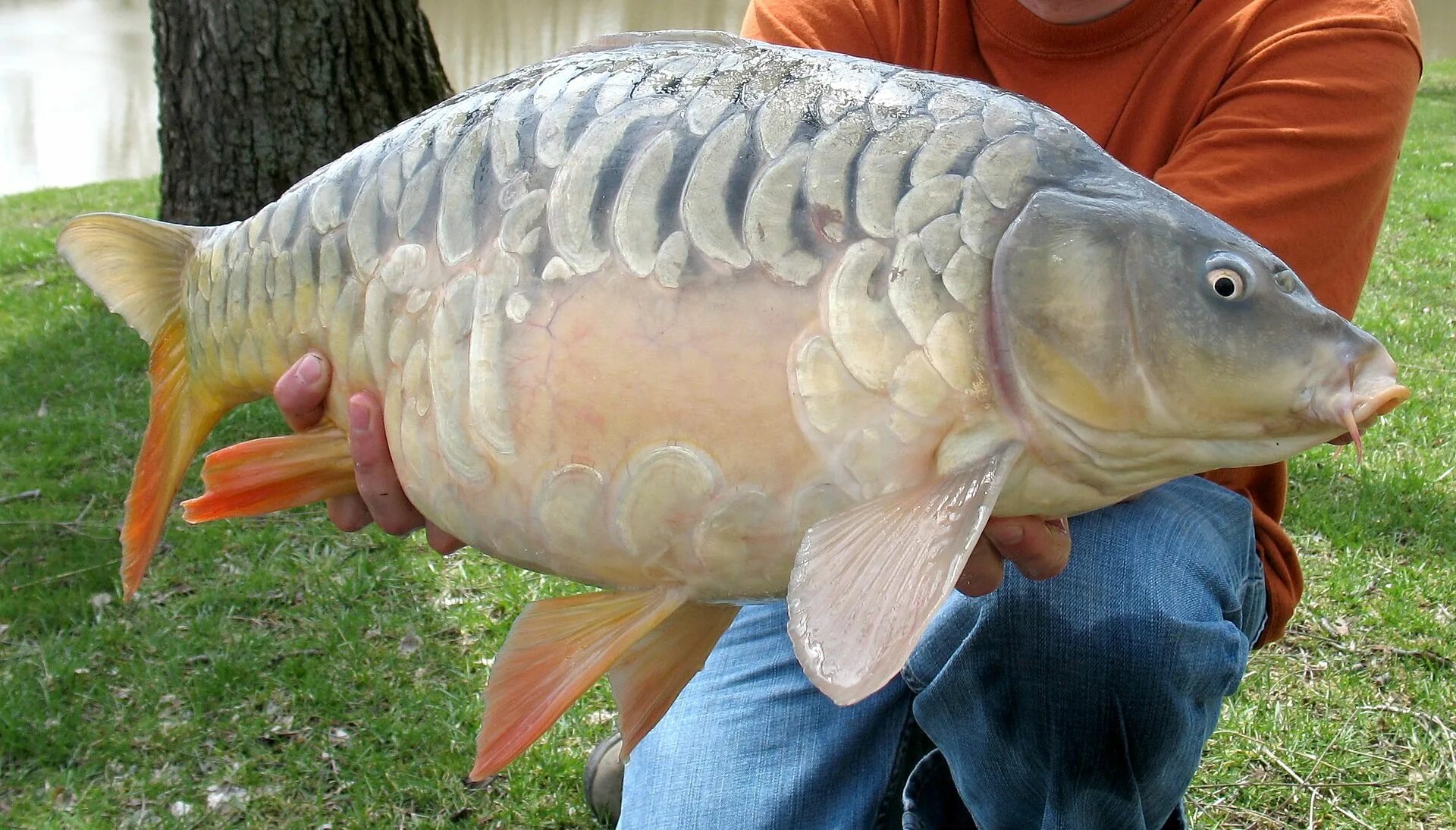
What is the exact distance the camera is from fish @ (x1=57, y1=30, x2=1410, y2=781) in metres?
0.71

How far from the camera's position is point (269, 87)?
278 cm

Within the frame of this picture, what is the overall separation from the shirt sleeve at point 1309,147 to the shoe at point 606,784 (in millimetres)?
959

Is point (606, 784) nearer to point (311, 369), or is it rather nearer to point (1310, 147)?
point (311, 369)

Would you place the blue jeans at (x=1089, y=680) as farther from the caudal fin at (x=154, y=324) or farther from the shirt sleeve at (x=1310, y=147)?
the caudal fin at (x=154, y=324)

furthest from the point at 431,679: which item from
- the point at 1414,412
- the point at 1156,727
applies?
the point at 1414,412

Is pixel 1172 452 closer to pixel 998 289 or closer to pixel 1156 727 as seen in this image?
pixel 998 289

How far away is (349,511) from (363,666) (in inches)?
30.7

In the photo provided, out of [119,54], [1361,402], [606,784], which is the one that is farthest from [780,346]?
[119,54]

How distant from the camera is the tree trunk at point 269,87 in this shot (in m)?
2.74

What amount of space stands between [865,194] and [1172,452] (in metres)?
0.23

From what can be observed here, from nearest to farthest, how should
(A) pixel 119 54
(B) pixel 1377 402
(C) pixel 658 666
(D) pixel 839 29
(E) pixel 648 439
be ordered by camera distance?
(B) pixel 1377 402 < (E) pixel 648 439 < (C) pixel 658 666 < (D) pixel 839 29 < (A) pixel 119 54

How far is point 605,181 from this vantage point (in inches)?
31.8

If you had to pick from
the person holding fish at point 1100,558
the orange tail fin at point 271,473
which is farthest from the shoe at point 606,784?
the orange tail fin at point 271,473

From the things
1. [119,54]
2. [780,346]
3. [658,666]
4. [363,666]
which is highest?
[780,346]
